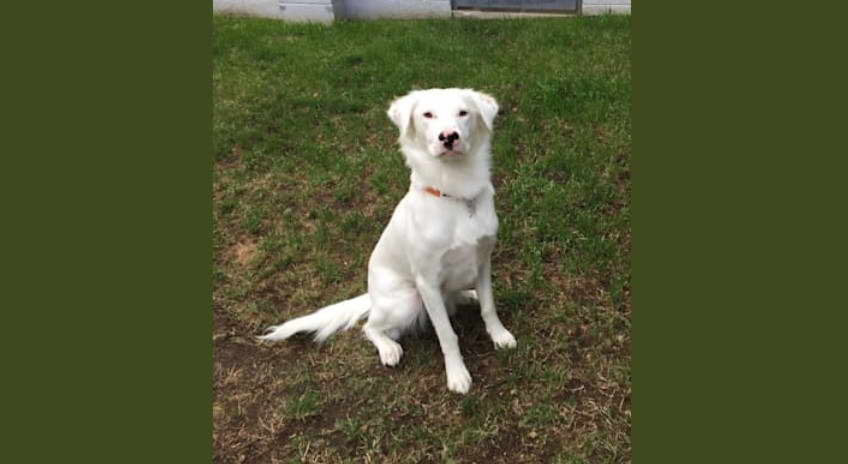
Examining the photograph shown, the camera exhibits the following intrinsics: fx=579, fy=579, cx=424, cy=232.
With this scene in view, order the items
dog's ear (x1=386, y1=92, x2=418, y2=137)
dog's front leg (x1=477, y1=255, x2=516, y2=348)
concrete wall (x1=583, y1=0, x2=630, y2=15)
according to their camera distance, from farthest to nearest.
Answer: concrete wall (x1=583, y1=0, x2=630, y2=15) → dog's front leg (x1=477, y1=255, x2=516, y2=348) → dog's ear (x1=386, y1=92, x2=418, y2=137)

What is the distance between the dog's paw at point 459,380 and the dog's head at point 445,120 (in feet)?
3.31

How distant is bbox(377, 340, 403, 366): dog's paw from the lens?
2871mm

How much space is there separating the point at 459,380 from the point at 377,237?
140 centimetres

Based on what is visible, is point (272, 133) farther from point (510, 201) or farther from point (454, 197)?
point (454, 197)

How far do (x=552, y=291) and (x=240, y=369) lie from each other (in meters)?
1.72

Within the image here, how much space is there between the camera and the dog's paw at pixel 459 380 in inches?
107

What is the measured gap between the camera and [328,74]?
6008 millimetres

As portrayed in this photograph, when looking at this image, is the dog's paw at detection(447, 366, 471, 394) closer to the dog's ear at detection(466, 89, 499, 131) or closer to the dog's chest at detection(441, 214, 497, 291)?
the dog's chest at detection(441, 214, 497, 291)

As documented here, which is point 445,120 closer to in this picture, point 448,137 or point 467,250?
point 448,137

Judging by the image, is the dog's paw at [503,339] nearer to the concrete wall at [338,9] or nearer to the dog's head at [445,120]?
the dog's head at [445,120]

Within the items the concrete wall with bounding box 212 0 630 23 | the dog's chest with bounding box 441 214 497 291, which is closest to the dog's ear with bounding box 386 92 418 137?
the dog's chest with bounding box 441 214 497 291

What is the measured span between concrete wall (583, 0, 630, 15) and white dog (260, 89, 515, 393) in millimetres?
5536

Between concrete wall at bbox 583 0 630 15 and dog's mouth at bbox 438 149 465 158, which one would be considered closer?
dog's mouth at bbox 438 149 465 158

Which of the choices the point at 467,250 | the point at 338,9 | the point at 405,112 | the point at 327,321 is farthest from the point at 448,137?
the point at 338,9
